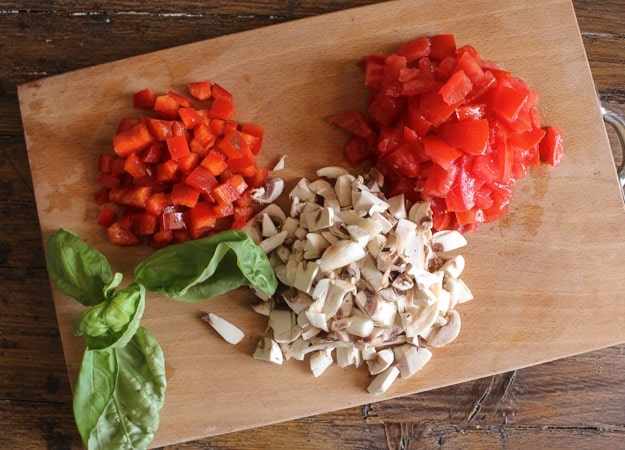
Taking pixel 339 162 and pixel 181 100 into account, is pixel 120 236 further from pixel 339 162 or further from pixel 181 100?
pixel 339 162

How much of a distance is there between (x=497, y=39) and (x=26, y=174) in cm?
153

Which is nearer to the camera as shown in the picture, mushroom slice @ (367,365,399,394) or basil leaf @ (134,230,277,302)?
basil leaf @ (134,230,277,302)

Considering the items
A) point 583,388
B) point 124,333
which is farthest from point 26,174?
point 583,388

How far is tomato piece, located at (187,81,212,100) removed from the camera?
1930 millimetres

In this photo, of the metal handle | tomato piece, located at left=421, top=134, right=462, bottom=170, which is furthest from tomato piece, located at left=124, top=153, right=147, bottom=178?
the metal handle

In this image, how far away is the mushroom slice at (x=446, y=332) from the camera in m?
1.94

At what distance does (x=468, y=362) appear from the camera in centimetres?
200

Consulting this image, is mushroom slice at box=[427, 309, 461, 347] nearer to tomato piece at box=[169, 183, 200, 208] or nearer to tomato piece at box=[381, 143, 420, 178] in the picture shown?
tomato piece at box=[381, 143, 420, 178]

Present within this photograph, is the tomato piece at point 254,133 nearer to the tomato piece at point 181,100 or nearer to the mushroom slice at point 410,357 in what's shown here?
the tomato piece at point 181,100

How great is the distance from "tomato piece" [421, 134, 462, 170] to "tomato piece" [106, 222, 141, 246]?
883mm

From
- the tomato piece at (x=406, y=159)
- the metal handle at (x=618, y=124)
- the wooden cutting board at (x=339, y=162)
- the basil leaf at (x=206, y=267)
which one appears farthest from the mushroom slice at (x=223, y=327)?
the metal handle at (x=618, y=124)

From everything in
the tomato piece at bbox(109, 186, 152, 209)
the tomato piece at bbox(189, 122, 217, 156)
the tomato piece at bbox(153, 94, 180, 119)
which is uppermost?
the tomato piece at bbox(153, 94, 180, 119)

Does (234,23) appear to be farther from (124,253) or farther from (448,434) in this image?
(448,434)

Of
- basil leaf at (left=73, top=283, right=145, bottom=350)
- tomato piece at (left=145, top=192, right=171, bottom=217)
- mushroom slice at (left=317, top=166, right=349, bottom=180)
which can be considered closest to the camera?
basil leaf at (left=73, top=283, right=145, bottom=350)
